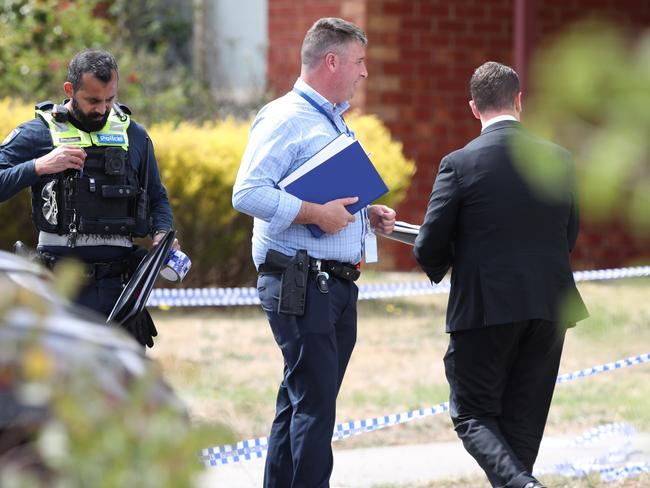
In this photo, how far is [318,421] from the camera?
427 cm

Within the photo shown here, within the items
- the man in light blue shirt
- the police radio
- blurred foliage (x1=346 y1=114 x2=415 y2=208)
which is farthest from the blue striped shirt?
blurred foliage (x1=346 y1=114 x2=415 y2=208)

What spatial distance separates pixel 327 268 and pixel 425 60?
8498 mm

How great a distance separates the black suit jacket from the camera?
438 cm

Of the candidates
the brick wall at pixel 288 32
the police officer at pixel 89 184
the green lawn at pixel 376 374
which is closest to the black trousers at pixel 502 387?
the green lawn at pixel 376 374

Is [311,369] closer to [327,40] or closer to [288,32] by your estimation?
[327,40]

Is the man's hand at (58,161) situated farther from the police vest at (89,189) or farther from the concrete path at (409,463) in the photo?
the concrete path at (409,463)

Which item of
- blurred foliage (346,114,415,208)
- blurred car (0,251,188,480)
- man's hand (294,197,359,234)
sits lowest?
blurred foliage (346,114,415,208)

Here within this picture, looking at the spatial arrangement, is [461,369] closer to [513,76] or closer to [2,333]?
[513,76]

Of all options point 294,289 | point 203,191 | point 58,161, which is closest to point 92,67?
point 58,161

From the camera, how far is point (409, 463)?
5977mm

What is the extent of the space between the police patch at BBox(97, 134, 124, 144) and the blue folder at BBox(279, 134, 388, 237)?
0.83 m

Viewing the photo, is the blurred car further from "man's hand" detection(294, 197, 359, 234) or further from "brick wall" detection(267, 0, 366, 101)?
"brick wall" detection(267, 0, 366, 101)

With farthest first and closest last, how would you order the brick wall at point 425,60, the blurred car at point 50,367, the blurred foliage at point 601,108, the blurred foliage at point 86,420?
1. the brick wall at point 425,60
2. the blurred car at point 50,367
3. the blurred foliage at point 86,420
4. the blurred foliage at point 601,108

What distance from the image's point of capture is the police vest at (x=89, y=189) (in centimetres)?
464
